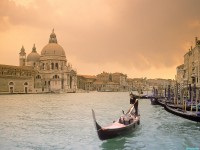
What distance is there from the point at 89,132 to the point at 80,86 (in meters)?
81.4

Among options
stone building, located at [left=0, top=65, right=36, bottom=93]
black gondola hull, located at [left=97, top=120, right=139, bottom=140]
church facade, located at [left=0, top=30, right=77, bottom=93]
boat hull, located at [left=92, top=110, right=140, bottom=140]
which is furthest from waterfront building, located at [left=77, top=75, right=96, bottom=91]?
black gondola hull, located at [left=97, top=120, right=139, bottom=140]

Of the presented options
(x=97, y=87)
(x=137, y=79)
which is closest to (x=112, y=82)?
(x=97, y=87)

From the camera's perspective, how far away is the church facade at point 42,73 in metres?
62.6

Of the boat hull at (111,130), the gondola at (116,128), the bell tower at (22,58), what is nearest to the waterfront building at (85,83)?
the bell tower at (22,58)

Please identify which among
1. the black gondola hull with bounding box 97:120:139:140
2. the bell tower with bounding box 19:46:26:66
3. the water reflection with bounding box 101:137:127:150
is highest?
the bell tower with bounding box 19:46:26:66

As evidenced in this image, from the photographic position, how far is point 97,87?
4166 inches

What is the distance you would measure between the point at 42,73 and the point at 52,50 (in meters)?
7.96

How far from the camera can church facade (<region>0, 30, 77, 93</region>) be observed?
62600 mm

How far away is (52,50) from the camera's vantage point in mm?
82312

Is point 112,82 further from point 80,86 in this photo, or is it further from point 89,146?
point 89,146

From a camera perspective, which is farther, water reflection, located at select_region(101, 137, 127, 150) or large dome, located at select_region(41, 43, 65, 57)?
large dome, located at select_region(41, 43, 65, 57)

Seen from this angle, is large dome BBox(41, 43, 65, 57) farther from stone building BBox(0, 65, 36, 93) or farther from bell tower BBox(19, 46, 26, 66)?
stone building BBox(0, 65, 36, 93)

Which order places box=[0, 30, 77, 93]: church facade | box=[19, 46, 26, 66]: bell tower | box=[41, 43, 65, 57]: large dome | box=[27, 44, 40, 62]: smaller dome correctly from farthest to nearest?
box=[19, 46, 26, 66]: bell tower → box=[27, 44, 40, 62]: smaller dome → box=[41, 43, 65, 57]: large dome → box=[0, 30, 77, 93]: church facade

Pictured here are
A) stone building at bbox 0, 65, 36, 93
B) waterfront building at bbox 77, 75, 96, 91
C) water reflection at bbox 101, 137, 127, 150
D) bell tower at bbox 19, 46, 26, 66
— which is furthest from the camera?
waterfront building at bbox 77, 75, 96, 91
